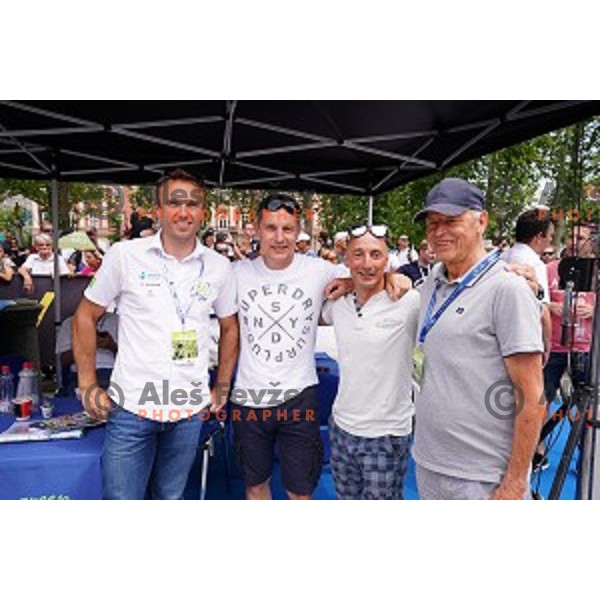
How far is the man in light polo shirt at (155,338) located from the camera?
1.87 m

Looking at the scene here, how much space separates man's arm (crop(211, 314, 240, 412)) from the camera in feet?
6.91

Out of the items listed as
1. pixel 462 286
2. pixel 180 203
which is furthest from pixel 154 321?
pixel 462 286

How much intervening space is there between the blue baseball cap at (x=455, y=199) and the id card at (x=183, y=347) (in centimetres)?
102

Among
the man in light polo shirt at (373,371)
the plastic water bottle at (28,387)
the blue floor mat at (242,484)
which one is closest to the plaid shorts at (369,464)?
the man in light polo shirt at (373,371)

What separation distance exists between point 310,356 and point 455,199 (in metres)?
0.92

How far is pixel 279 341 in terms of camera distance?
6.67 feet

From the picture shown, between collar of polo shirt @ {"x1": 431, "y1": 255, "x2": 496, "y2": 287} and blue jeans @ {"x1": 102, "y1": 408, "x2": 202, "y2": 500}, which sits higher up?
collar of polo shirt @ {"x1": 431, "y1": 255, "x2": 496, "y2": 287}

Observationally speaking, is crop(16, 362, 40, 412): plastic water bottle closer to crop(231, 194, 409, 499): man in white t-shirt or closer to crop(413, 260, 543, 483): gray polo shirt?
crop(231, 194, 409, 499): man in white t-shirt

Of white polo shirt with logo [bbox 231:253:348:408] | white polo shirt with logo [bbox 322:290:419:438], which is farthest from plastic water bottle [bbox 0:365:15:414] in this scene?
white polo shirt with logo [bbox 322:290:419:438]

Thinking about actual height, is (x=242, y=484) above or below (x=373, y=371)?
below

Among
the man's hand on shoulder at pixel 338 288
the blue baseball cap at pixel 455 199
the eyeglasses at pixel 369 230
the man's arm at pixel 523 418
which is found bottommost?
the man's arm at pixel 523 418

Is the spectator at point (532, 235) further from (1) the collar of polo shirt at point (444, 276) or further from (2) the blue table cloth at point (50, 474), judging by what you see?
(2) the blue table cloth at point (50, 474)

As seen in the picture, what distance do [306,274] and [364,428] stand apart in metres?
0.71

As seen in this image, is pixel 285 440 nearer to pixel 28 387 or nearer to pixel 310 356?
pixel 310 356
